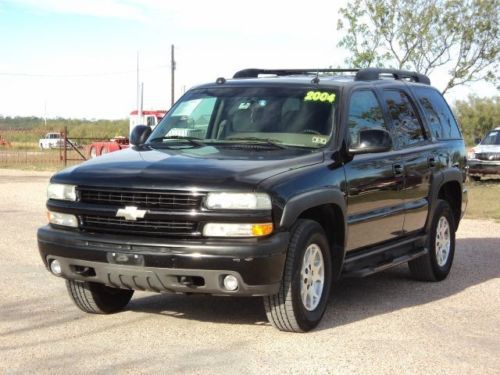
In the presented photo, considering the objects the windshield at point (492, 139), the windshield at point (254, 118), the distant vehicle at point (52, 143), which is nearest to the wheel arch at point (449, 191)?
the windshield at point (254, 118)

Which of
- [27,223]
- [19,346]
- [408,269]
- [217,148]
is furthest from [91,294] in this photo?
[27,223]

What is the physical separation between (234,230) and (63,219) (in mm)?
1390

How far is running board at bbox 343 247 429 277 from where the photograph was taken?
6.79 metres

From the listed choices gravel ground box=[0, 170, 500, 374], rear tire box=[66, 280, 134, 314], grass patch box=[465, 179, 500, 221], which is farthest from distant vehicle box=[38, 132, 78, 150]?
rear tire box=[66, 280, 134, 314]

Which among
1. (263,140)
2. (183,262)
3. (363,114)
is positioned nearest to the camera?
(183,262)

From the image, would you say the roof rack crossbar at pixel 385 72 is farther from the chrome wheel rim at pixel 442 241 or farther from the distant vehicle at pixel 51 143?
the distant vehicle at pixel 51 143

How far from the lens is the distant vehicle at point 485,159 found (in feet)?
A: 79.5

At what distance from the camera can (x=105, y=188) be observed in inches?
228

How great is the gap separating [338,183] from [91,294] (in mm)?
2100

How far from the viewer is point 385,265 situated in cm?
720

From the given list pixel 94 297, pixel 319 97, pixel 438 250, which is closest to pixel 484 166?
pixel 438 250

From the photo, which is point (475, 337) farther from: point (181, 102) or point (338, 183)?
point (181, 102)

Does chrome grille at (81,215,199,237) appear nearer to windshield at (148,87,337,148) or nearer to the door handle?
windshield at (148,87,337,148)

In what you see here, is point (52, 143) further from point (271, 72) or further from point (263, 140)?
point (263, 140)
